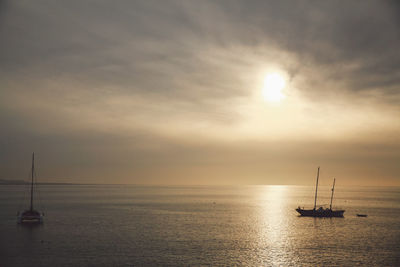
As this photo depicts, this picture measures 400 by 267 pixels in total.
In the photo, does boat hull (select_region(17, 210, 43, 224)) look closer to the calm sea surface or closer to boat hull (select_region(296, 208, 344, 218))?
the calm sea surface

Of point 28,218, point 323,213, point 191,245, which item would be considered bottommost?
point 323,213

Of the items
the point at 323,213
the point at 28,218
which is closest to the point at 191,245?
the point at 28,218

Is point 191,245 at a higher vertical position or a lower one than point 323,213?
higher

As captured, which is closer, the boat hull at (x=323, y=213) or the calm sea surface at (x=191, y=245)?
the calm sea surface at (x=191, y=245)

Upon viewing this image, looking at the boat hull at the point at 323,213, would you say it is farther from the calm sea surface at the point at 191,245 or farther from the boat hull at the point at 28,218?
the boat hull at the point at 28,218

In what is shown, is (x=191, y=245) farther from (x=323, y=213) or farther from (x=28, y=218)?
(x=323, y=213)

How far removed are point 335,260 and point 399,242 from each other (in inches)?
1298

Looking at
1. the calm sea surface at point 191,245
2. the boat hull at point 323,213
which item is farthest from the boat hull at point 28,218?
the boat hull at point 323,213

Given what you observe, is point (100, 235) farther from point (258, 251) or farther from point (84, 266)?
point (258, 251)

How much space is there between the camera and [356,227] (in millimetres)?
117125

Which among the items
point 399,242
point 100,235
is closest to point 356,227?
point 399,242

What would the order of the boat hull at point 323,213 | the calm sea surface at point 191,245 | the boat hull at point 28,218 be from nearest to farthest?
the calm sea surface at point 191,245 < the boat hull at point 28,218 < the boat hull at point 323,213

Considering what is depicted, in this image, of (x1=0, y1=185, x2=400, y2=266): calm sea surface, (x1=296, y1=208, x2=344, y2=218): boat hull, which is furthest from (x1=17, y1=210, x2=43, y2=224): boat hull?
(x1=296, y1=208, x2=344, y2=218): boat hull

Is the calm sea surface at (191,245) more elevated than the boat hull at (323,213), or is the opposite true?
the calm sea surface at (191,245)
